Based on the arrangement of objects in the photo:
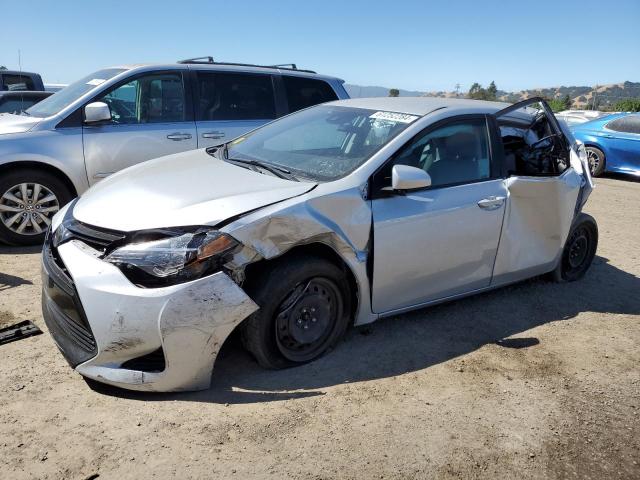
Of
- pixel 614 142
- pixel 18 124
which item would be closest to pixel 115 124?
pixel 18 124

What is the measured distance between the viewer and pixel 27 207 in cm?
538

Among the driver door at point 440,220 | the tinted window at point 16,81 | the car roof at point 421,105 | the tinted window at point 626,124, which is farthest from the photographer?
the tinted window at point 626,124

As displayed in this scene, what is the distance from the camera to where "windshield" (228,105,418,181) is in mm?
3684

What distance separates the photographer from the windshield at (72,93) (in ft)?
18.7

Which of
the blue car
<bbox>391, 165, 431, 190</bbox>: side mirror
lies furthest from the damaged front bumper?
the blue car

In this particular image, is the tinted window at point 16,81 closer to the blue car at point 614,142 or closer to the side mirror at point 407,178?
the side mirror at point 407,178

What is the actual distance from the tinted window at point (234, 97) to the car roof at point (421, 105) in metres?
2.18

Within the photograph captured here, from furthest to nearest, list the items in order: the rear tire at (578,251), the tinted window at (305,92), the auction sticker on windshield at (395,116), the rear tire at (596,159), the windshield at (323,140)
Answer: the rear tire at (596,159)
the tinted window at (305,92)
the rear tire at (578,251)
the auction sticker on windshield at (395,116)
the windshield at (323,140)

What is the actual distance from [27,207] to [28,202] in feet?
0.17

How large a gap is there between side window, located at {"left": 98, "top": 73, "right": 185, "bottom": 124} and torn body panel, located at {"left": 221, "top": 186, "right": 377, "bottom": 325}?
3390mm

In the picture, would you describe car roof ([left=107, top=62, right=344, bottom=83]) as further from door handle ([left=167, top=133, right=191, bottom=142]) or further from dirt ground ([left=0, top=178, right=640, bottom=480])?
dirt ground ([left=0, top=178, right=640, bottom=480])

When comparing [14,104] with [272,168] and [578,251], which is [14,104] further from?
[578,251]

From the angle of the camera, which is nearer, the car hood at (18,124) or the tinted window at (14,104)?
the car hood at (18,124)

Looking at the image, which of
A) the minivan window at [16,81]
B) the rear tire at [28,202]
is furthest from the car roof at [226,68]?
the minivan window at [16,81]
